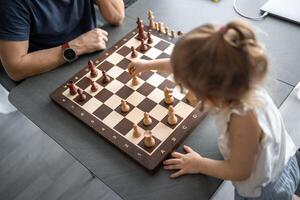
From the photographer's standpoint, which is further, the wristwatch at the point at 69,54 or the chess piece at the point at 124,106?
the wristwatch at the point at 69,54

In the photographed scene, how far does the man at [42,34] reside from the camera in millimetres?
1275

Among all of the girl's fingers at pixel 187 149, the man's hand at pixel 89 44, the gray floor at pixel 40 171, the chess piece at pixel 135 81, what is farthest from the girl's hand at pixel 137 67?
the gray floor at pixel 40 171

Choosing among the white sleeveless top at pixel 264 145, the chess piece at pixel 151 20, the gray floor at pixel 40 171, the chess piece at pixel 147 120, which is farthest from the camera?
the gray floor at pixel 40 171

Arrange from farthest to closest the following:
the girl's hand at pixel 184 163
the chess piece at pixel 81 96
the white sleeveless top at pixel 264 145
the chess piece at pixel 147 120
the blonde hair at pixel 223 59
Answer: the chess piece at pixel 81 96, the chess piece at pixel 147 120, the girl's hand at pixel 184 163, the white sleeveless top at pixel 264 145, the blonde hair at pixel 223 59

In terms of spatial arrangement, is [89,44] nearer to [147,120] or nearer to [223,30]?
[147,120]

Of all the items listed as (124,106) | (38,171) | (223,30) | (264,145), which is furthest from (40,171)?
(223,30)

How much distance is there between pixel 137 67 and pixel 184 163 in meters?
0.40

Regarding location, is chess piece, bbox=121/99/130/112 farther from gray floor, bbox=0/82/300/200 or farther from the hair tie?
gray floor, bbox=0/82/300/200

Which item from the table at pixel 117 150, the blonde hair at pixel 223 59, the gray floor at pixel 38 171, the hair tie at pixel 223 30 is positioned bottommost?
the gray floor at pixel 38 171

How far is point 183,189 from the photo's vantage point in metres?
0.91

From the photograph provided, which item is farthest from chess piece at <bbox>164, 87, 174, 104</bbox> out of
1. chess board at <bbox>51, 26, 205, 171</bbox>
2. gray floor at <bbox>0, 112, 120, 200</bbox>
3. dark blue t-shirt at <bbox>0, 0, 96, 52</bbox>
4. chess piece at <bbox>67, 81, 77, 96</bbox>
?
gray floor at <bbox>0, 112, 120, 200</bbox>

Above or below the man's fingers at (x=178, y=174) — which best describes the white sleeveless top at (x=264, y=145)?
above

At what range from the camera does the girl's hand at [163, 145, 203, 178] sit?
3.02 feet

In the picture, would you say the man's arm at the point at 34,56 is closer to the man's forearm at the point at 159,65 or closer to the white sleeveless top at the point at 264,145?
the man's forearm at the point at 159,65
